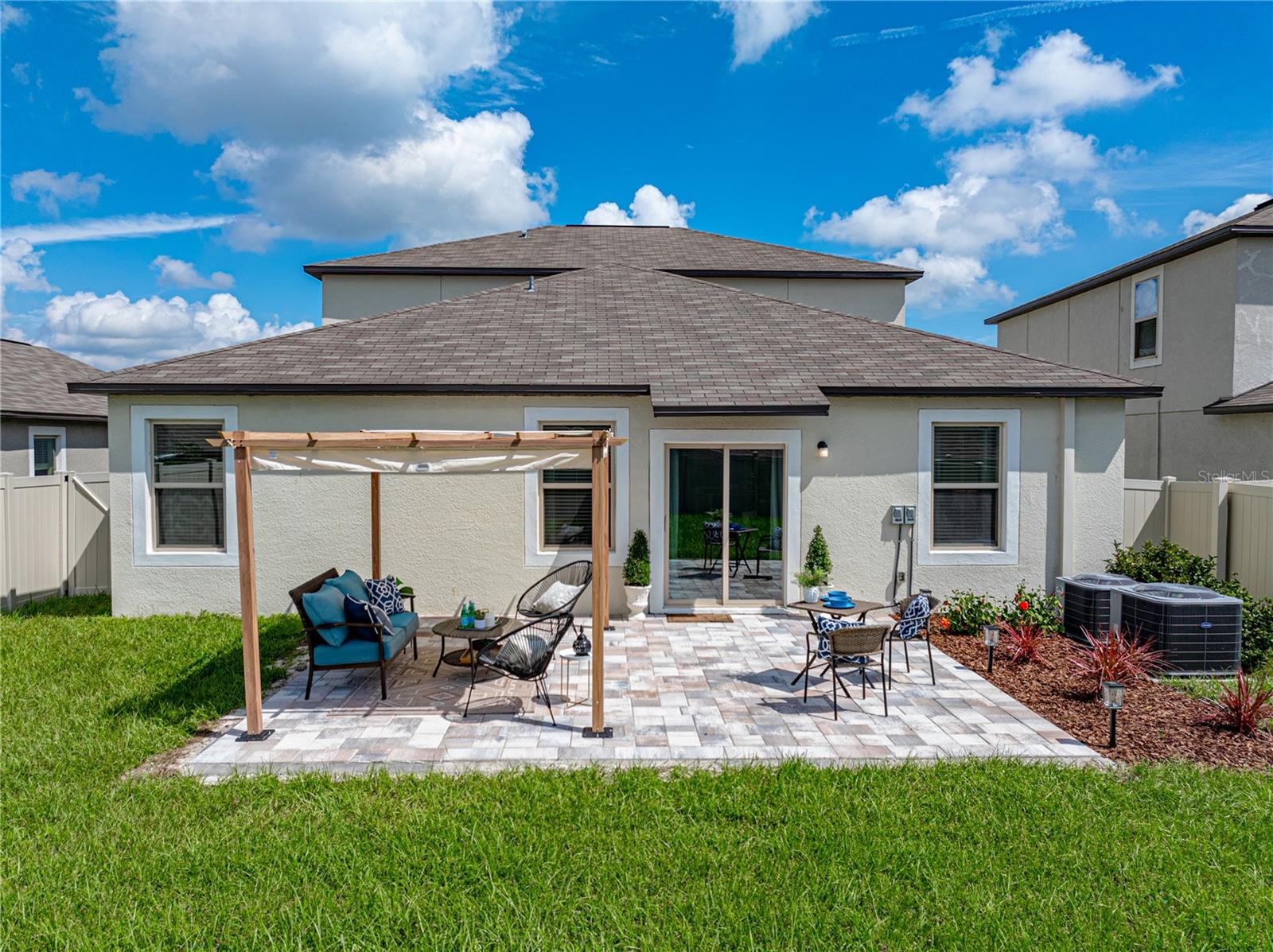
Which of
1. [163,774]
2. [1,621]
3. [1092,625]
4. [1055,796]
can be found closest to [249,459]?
[163,774]

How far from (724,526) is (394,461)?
6001mm

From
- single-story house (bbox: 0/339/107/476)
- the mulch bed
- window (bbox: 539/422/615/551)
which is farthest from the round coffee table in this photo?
single-story house (bbox: 0/339/107/476)

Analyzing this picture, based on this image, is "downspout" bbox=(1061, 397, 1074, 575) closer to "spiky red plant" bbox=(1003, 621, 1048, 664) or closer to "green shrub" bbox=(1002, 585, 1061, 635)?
"green shrub" bbox=(1002, 585, 1061, 635)

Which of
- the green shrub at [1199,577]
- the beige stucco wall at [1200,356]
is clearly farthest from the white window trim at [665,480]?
the beige stucco wall at [1200,356]

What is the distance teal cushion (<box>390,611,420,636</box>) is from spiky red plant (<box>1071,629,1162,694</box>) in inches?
320

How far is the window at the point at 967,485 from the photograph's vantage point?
35.4 feet

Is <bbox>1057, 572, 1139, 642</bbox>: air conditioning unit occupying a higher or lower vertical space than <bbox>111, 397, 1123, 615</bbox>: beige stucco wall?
lower

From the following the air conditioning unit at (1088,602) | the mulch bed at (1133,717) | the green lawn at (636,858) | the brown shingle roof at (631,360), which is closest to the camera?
the green lawn at (636,858)

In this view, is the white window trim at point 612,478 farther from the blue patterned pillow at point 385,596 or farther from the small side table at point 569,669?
the blue patterned pillow at point 385,596

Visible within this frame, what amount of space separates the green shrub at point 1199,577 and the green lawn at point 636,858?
435 cm

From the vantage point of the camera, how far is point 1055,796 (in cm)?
499

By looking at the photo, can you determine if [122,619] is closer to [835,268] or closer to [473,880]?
[473,880]

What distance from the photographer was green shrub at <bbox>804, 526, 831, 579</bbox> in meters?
10.5

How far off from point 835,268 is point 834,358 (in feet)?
22.1
